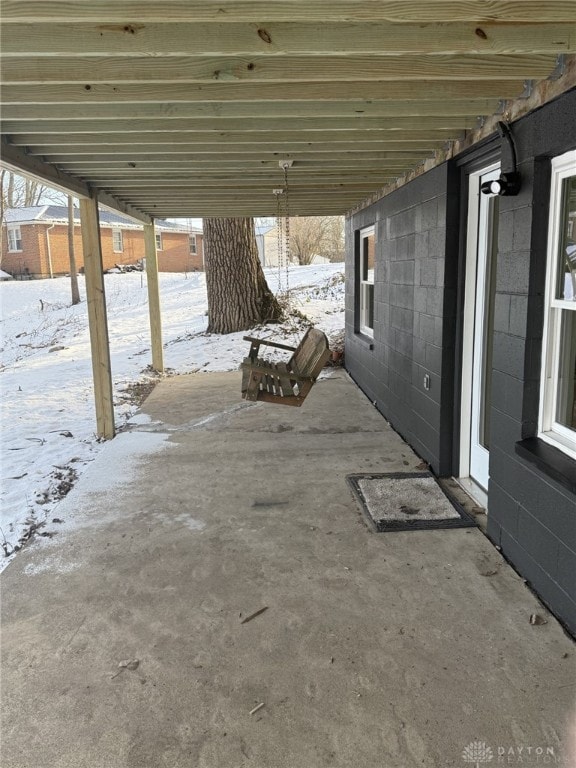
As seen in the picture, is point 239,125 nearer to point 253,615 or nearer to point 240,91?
point 240,91

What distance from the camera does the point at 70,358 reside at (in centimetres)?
1031

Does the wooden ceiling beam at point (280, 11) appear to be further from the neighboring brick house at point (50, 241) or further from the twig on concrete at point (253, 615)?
the neighboring brick house at point (50, 241)

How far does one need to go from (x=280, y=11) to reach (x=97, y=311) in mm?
3824

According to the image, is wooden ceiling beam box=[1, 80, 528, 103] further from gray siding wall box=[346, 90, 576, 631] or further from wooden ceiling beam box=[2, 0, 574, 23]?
wooden ceiling beam box=[2, 0, 574, 23]

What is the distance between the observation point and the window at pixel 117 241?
83.8 ft

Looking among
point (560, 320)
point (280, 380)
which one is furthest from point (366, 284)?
point (560, 320)

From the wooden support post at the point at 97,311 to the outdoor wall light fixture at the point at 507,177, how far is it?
12.1 feet

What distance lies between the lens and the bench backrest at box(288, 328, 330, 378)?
170 inches

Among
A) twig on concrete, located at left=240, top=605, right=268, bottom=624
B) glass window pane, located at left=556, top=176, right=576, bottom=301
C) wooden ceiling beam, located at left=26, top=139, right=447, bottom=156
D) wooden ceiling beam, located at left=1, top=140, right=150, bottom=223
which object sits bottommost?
twig on concrete, located at left=240, top=605, right=268, bottom=624

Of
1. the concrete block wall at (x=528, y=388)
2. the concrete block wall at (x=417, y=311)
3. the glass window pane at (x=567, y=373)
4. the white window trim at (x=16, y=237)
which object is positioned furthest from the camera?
the white window trim at (x=16, y=237)

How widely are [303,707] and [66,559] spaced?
172 centimetres

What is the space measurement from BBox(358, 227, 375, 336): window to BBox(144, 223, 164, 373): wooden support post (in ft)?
9.75

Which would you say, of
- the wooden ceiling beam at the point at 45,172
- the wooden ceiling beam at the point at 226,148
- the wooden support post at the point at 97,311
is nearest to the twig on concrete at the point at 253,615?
the wooden ceiling beam at the point at 226,148

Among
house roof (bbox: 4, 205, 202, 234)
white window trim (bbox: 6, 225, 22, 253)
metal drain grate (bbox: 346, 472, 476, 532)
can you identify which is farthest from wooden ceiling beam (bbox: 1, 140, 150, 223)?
white window trim (bbox: 6, 225, 22, 253)
